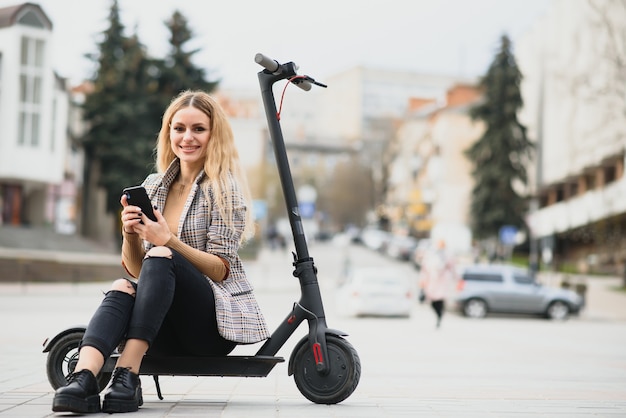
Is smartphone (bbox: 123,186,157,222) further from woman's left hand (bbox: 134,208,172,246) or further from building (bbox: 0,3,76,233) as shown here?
building (bbox: 0,3,76,233)

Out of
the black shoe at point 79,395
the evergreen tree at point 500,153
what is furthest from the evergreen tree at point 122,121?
the black shoe at point 79,395

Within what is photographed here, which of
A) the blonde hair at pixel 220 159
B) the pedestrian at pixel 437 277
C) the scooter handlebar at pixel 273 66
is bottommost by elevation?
the pedestrian at pixel 437 277

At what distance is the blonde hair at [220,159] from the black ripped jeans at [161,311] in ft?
1.46

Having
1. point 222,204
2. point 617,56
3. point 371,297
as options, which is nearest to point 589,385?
point 222,204

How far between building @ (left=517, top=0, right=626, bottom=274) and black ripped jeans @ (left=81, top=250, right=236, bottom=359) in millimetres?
27864

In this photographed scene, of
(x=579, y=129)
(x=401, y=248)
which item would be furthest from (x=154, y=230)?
(x=401, y=248)

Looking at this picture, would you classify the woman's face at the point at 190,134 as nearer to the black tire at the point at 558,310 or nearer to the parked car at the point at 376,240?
the black tire at the point at 558,310

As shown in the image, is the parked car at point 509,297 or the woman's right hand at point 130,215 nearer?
the woman's right hand at point 130,215

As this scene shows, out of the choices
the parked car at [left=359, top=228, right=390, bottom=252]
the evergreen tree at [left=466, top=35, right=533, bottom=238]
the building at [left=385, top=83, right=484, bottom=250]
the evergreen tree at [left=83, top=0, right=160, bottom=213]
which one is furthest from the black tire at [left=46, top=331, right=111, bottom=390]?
the building at [left=385, top=83, right=484, bottom=250]

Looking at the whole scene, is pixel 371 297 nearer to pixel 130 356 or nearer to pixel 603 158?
pixel 130 356

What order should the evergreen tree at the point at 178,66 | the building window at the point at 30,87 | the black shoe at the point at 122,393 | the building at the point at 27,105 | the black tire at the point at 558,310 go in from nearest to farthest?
the black shoe at the point at 122,393 < the black tire at the point at 558,310 < the building at the point at 27,105 < the building window at the point at 30,87 < the evergreen tree at the point at 178,66

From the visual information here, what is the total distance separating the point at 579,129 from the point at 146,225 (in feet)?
162

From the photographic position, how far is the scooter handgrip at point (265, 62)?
5391mm

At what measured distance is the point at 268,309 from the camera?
25141 millimetres
